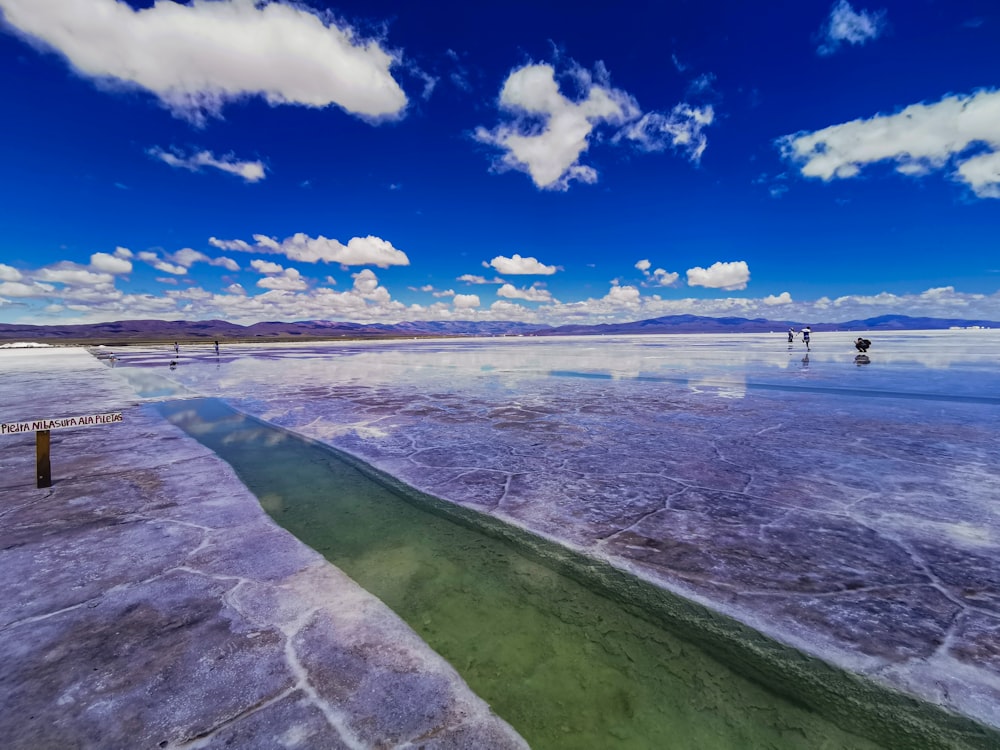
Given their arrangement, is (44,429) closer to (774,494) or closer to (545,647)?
(545,647)

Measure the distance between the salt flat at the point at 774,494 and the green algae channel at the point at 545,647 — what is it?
455 millimetres

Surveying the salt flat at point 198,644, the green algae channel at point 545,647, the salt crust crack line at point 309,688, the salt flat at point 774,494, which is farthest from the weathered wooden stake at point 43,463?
the salt crust crack line at point 309,688

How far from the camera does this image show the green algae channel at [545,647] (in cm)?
192

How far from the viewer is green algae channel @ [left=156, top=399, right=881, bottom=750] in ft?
6.29

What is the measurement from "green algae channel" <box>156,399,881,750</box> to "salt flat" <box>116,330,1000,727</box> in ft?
1.49

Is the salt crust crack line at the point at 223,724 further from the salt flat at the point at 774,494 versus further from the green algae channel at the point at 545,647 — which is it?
the salt flat at the point at 774,494

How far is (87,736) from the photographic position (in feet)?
5.73

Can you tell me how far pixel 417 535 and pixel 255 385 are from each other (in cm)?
1289

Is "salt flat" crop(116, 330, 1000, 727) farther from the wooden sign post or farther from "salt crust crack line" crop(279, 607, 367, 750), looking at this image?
the wooden sign post

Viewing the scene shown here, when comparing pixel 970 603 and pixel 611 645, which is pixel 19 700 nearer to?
pixel 611 645

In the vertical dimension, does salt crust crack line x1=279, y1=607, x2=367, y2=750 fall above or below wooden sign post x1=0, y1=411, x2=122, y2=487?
below

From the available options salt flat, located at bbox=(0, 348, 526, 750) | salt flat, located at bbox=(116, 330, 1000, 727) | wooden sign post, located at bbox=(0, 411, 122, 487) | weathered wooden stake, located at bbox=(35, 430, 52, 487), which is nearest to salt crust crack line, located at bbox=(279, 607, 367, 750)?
salt flat, located at bbox=(0, 348, 526, 750)

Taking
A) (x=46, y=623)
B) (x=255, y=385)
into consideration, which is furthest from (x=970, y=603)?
(x=255, y=385)

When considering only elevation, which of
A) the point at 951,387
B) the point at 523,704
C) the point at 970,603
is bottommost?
the point at 523,704
